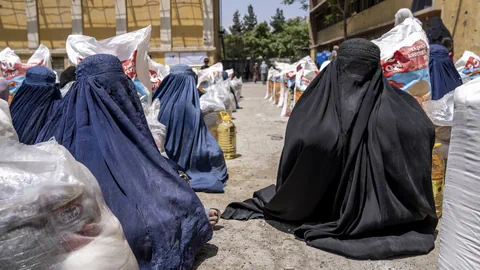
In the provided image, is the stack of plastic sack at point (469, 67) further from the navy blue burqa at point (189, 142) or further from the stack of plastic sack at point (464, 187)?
the stack of plastic sack at point (464, 187)

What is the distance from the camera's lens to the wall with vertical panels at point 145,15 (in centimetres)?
1847

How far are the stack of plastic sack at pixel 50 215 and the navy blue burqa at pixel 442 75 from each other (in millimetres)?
4005

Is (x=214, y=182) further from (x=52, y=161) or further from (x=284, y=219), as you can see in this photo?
(x=52, y=161)

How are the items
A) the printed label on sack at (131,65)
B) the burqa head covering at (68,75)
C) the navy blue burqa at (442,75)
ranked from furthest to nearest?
the burqa head covering at (68,75) → the printed label on sack at (131,65) → the navy blue burqa at (442,75)

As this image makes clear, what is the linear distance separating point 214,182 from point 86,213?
8.83ft

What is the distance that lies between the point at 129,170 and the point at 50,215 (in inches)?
35.4

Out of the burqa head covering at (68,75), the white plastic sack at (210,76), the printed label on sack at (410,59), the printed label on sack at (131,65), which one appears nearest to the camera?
the printed label on sack at (410,59)

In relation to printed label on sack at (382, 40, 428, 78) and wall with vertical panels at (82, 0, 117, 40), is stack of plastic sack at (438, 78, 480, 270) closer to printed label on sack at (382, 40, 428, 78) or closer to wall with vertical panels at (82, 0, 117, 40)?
printed label on sack at (382, 40, 428, 78)

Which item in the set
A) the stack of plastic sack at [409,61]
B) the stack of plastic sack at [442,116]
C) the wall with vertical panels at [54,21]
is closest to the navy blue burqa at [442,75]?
the stack of plastic sack at [409,61]

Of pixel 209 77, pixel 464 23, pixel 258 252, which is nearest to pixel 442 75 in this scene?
pixel 258 252

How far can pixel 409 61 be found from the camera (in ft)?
13.1

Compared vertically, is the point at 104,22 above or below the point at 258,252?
above

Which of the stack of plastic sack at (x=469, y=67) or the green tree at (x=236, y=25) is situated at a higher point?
the green tree at (x=236, y=25)

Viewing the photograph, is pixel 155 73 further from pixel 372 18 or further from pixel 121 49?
pixel 372 18
